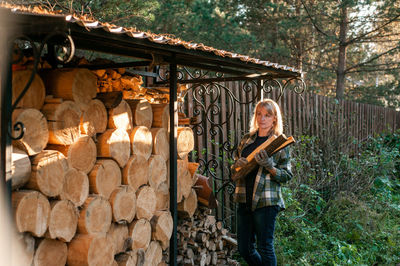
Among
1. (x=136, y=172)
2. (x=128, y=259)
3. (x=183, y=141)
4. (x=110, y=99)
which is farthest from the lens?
(x=183, y=141)

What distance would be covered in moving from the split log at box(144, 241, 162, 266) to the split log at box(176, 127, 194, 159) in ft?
2.88

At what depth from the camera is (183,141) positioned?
4086 millimetres

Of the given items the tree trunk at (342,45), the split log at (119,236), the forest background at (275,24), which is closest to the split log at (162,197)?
the split log at (119,236)

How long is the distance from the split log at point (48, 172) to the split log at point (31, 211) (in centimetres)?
6

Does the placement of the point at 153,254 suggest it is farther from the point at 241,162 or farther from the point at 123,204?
the point at 241,162

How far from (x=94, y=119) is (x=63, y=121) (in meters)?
0.32

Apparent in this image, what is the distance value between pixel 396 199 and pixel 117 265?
612 cm

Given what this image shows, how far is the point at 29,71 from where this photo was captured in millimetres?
2604

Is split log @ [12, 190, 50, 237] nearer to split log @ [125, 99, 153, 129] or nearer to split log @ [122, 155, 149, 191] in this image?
split log @ [122, 155, 149, 191]

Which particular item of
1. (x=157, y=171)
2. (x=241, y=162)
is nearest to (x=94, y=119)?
(x=157, y=171)

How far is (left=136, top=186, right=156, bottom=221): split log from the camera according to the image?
11.2 ft

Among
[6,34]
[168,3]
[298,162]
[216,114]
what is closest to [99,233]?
[6,34]

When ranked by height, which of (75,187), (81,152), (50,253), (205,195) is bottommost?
(50,253)

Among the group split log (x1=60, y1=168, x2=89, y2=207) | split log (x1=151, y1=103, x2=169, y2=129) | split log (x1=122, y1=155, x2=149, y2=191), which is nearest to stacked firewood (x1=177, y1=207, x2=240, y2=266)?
split log (x1=122, y1=155, x2=149, y2=191)
